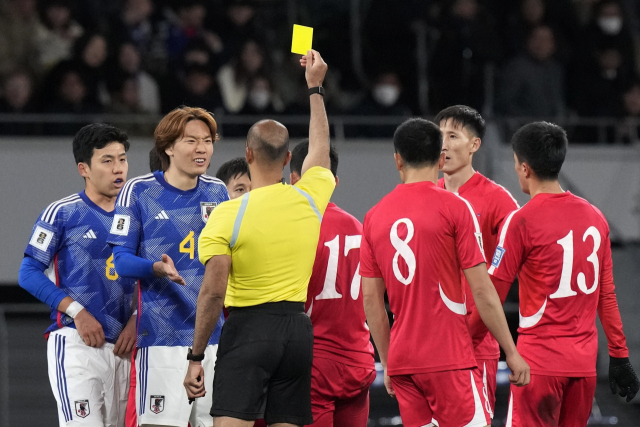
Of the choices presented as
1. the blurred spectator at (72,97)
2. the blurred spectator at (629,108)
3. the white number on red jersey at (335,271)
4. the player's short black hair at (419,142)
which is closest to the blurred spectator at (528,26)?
the blurred spectator at (629,108)

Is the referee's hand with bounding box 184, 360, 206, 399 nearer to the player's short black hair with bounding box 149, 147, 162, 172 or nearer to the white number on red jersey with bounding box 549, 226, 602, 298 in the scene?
the player's short black hair with bounding box 149, 147, 162, 172

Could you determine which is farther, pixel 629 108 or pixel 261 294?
pixel 629 108

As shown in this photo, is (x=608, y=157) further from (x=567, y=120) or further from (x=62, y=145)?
(x=62, y=145)

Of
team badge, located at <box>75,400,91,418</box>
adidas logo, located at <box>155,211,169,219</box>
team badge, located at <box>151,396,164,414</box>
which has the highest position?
adidas logo, located at <box>155,211,169,219</box>

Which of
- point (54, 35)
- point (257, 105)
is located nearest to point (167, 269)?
point (257, 105)

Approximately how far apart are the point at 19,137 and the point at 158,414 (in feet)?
20.3

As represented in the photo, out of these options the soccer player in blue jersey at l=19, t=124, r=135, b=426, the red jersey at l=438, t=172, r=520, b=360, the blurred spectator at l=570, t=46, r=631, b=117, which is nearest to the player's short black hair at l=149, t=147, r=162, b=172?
the soccer player in blue jersey at l=19, t=124, r=135, b=426

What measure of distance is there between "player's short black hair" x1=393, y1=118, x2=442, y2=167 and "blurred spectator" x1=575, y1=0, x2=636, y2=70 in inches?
283

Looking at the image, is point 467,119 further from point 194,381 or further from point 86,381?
point 86,381

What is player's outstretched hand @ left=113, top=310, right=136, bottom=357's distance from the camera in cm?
504

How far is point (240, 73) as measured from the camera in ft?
34.5

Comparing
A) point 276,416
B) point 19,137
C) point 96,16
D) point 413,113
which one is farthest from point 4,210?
point 276,416

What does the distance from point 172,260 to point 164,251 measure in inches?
3.4

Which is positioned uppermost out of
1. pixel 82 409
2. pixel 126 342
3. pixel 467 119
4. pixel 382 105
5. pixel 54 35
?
pixel 54 35
